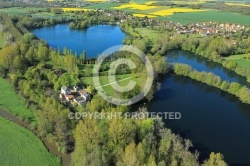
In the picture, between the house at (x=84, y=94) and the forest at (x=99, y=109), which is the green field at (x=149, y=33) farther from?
the house at (x=84, y=94)

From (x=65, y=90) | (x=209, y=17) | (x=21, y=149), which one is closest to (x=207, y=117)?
(x=65, y=90)

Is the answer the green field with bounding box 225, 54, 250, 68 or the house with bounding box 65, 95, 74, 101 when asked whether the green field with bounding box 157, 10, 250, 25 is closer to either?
the green field with bounding box 225, 54, 250, 68

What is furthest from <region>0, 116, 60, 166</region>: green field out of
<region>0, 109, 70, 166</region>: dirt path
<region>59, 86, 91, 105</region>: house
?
<region>59, 86, 91, 105</region>: house

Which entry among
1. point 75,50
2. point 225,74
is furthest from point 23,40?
point 225,74

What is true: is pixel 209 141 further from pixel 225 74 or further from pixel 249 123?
pixel 225 74

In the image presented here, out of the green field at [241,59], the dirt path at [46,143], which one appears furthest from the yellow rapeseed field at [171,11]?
the dirt path at [46,143]

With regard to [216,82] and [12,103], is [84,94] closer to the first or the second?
[12,103]
